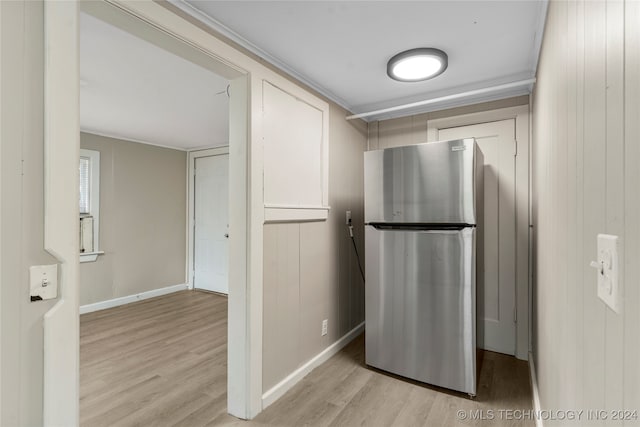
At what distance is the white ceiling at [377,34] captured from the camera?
1.59m

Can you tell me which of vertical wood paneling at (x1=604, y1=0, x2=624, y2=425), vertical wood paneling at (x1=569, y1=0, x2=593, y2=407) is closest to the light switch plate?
vertical wood paneling at (x1=604, y1=0, x2=624, y2=425)

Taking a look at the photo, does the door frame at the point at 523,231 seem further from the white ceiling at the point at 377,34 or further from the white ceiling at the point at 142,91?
the white ceiling at the point at 142,91

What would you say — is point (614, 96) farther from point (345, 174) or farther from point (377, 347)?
point (345, 174)

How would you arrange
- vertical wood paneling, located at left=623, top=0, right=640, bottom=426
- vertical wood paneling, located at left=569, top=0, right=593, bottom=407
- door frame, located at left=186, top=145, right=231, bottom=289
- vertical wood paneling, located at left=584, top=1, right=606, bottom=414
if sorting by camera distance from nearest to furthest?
vertical wood paneling, located at left=623, top=0, right=640, bottom=426 → vertical wood paneling, located at left=584, top=1, right=606, bottom=414 → vertical wood paneling, located at left=569, top=0, right=593, bottom=407 → door frame, located at left=186, top=145, right=231, bottom=289

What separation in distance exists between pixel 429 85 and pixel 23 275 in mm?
2712

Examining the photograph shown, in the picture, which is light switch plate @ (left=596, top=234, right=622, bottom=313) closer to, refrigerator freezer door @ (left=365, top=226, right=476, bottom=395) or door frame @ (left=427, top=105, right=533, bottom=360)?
refrigerator freezer door @ (left=365, top=226, right=476, bottom=395)

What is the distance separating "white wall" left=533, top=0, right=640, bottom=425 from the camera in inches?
19.7

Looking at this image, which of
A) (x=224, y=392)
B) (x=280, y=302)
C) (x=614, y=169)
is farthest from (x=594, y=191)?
(x=224, y=392)

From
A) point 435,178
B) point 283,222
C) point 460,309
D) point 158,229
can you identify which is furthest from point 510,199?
point 158,229

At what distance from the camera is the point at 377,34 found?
5.99 feet

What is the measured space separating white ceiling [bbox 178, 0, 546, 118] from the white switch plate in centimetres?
130

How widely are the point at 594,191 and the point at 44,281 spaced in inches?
66.5

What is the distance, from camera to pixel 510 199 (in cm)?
267

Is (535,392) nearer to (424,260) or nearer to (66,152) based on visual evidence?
(424,260)
